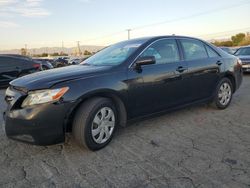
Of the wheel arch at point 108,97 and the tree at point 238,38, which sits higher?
the tree at point 238,38

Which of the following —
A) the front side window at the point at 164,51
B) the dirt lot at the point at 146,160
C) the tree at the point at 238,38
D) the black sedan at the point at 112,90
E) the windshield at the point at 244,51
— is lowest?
the dirt lot at the point at 146,160

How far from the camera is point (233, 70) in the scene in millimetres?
5812

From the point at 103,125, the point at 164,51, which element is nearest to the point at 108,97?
A: the point at 103,125

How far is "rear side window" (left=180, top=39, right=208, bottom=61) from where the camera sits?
490 cm

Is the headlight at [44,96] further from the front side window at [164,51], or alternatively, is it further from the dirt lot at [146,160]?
the front side window at [164,51]

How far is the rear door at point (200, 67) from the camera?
4.88 meters

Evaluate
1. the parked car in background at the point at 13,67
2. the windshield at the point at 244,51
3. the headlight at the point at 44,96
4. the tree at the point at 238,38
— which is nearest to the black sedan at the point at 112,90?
the headlight at the point at 44,96

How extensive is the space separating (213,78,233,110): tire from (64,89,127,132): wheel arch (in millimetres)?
2453

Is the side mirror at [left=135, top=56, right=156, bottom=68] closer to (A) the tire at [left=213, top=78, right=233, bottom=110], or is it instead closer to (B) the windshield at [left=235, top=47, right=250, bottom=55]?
(A) the tire at [left=213, top=78, right=233, bottom=110]

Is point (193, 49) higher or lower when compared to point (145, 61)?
higher

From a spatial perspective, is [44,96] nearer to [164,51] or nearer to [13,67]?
[164,51]

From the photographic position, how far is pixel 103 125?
12.1 feet

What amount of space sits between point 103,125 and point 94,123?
0.16 metres

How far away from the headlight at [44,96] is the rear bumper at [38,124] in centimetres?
7
